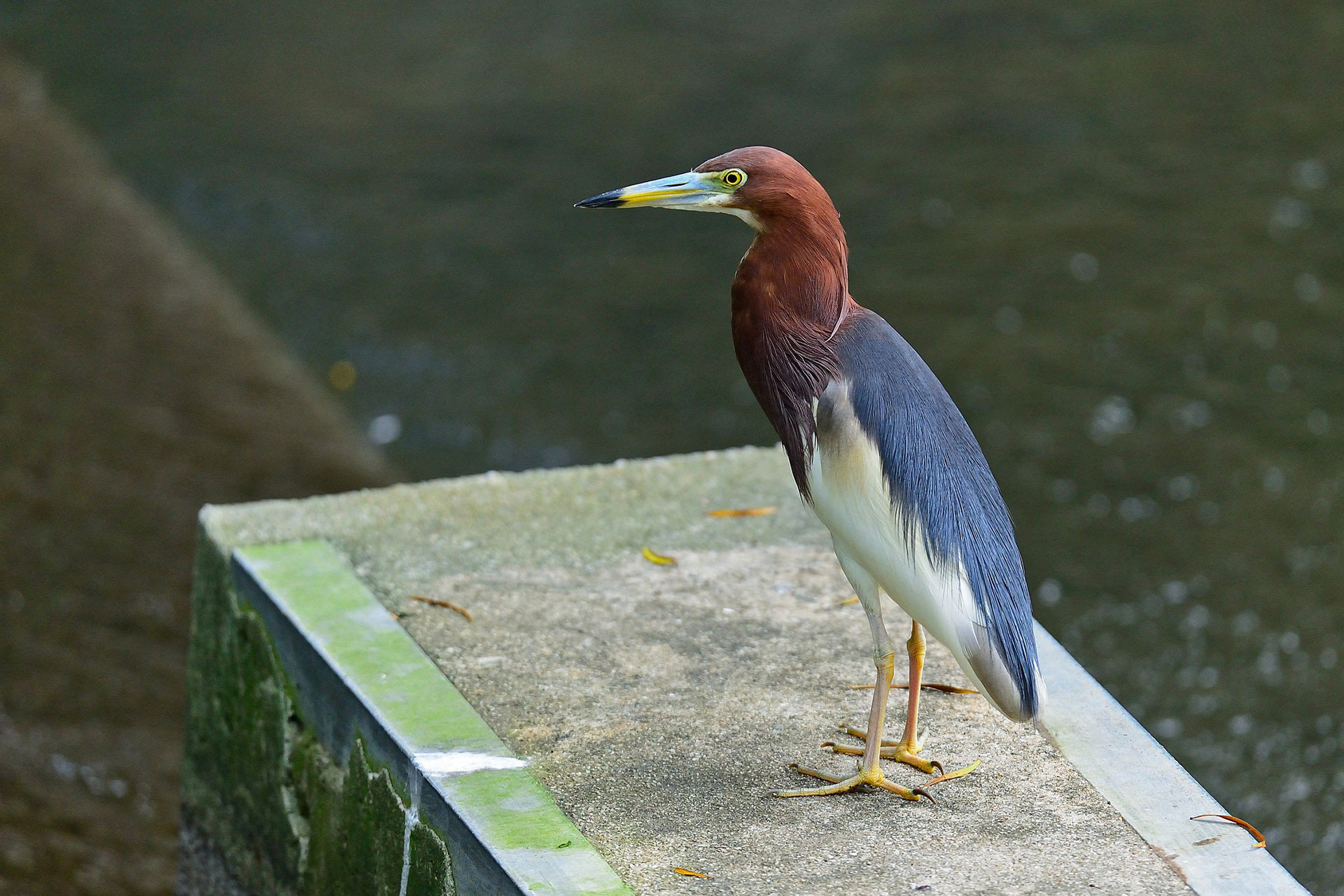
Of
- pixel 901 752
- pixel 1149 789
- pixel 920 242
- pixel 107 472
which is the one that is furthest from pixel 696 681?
pixel 920 242

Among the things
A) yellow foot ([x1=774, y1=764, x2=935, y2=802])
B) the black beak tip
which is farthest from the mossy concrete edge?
the black beak tip

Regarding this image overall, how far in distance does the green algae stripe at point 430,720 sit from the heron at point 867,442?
506mm

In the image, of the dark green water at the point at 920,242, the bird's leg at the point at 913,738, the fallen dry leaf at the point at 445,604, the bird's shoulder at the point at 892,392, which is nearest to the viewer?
the bird's shoulder at the point at 892,392

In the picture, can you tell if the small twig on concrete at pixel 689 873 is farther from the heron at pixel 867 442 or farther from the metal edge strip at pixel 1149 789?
the metal edge strip at pixel 1149 789

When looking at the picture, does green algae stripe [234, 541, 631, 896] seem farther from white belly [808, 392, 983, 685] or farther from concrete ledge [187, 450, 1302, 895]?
white belly [808, 392, 983, 685]

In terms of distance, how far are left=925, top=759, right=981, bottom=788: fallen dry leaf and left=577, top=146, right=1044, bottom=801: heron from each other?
0.07 metres

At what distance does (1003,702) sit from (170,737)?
333 centimetres

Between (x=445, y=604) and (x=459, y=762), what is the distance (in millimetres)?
698

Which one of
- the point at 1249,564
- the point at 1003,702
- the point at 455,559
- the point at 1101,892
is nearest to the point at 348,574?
the point at 455,559

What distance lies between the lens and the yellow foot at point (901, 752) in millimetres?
2943

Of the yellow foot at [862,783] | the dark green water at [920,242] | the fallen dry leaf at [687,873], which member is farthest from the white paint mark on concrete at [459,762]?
the dark green water at [920,242]

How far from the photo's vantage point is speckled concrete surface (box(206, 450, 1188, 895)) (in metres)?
2.68

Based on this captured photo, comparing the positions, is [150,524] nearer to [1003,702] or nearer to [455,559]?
[455,559]

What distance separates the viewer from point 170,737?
16.8 feet
